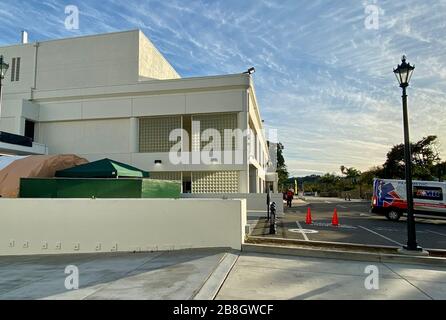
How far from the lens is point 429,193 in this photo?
17.9m

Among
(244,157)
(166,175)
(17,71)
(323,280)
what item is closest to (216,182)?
(244,157)

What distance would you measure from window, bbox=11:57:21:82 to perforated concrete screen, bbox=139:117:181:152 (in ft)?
38.5

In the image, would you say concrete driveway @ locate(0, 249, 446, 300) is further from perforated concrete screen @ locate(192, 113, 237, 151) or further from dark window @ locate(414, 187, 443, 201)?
dark window @ locate(414, 187, 443, 201)

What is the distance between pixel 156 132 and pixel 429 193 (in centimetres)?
1638

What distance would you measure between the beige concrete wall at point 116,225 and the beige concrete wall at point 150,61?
14.9 meters

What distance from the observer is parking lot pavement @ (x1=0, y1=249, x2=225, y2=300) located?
520 centimetres

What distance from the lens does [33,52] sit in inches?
953

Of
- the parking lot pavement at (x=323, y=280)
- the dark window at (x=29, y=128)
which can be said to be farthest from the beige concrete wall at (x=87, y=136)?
the parking lot pavement at (x=323, y=280)

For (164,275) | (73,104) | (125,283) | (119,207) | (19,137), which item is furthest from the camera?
(73,104)

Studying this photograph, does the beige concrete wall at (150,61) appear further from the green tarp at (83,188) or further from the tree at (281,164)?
Answer: the tree at (281,164)

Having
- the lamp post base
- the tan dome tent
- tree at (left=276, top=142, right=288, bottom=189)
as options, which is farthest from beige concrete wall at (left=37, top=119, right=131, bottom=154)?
tree at (left=276, top=142, right=288, bottom=189)
